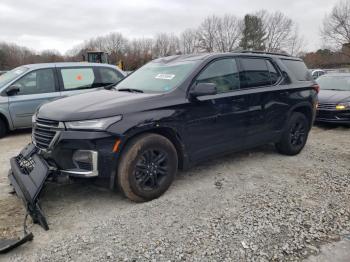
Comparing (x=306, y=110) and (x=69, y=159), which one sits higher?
(x=306, y=110)

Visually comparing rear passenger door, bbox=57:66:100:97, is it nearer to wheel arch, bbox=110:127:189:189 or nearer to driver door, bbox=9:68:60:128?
driver door, bbox=9:68:60:128

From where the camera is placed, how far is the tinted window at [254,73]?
14.5ft

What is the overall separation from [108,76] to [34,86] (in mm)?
1745

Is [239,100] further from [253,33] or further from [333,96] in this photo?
[253,33]

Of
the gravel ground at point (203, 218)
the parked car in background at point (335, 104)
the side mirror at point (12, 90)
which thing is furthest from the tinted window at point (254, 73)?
the side mirror at point (12, 90)

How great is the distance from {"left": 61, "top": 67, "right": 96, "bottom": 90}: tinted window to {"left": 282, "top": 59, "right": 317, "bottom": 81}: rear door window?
452 centimetres

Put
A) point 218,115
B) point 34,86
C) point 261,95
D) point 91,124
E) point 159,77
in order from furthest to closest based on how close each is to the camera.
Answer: point 34,86, point 261,95, point 159,77, point 218,115, point 91,124

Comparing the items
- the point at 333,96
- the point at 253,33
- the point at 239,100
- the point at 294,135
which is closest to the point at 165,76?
the point at 239,100

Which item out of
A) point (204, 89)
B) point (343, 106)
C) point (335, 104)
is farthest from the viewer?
point (335, 104)

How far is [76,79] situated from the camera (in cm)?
724

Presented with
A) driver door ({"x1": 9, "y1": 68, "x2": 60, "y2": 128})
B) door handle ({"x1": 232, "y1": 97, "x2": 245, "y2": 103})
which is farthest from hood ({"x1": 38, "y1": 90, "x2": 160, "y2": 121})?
driver door ({"x1": 9, "y1": 68, "x2": 60, "y2": 128})

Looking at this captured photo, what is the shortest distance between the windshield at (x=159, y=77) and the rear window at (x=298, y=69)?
6.83 ft

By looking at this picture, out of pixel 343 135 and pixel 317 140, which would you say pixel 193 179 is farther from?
pixel 343 135

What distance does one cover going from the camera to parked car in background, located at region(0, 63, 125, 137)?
6.61 m
